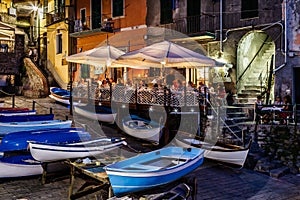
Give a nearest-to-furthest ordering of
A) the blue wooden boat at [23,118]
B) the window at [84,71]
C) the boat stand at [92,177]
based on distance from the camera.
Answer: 1. the boat stand at [92,177]
2. the blue wooden boat at [23,118]
3. the window at [84,71]

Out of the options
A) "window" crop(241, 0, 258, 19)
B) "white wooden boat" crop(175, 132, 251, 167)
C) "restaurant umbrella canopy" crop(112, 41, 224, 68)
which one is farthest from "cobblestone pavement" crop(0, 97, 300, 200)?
"window" crop(241, 0, 258, 19)

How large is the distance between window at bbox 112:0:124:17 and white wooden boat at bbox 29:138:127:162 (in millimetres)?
15791

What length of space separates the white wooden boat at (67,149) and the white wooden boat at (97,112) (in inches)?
238

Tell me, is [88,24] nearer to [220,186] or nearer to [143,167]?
[220,186]

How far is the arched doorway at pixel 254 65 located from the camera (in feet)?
62.7

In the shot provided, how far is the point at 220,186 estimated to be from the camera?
10.4m

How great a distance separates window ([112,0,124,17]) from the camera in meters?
25.1

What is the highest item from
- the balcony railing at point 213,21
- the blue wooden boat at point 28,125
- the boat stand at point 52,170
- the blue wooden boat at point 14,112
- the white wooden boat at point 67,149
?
the balcony railing at point 213,21

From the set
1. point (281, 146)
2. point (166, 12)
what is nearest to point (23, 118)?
point (281, 146)

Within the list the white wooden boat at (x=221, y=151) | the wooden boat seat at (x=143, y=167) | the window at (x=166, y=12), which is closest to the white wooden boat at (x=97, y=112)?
the white wooden boat at (x=221, y=151)

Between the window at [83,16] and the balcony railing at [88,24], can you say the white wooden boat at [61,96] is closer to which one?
the balcony railing at [88,24]

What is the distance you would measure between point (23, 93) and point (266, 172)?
19.6 meters

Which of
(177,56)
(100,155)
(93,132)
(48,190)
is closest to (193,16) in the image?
(177,56)

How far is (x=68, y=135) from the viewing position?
465 inches
